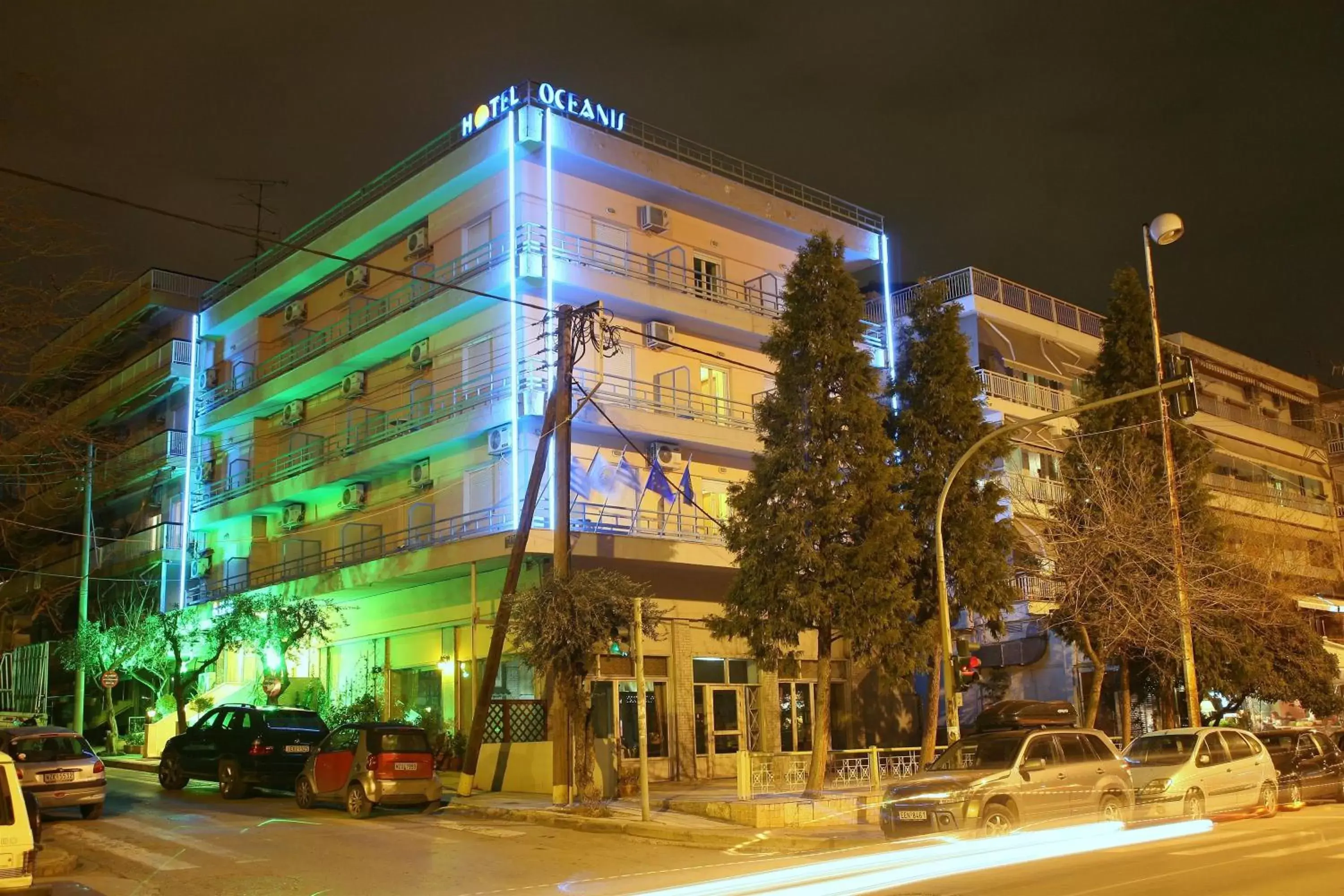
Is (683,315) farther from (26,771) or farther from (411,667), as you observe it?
(26,771)

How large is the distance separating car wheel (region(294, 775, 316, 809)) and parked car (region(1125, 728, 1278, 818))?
13.7m

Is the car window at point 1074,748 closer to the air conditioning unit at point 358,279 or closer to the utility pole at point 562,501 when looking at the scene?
the utility pole at point 562,501

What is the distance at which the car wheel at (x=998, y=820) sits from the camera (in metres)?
16.0

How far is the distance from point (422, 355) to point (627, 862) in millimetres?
19135

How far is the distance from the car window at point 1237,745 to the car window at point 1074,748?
11.3 ft

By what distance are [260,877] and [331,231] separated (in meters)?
25.0

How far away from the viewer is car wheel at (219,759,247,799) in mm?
23156

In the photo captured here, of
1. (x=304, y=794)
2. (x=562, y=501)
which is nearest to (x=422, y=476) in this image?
(x=562, y=501)

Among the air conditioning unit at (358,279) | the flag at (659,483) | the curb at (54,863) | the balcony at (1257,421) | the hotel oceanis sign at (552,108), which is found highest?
the hotel oceanis sign at (552,108)

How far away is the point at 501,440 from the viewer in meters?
28.1

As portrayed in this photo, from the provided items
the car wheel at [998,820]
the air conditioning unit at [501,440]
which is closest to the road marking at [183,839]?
the car wheel at [998,820]

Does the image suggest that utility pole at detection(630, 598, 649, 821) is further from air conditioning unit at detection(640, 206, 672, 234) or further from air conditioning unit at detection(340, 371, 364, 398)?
air conditioning unit at detection(340, 371, 364, 398)

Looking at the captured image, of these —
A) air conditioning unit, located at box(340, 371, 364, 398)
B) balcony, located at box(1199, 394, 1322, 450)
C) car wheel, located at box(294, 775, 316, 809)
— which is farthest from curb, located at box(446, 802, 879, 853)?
balcony, located at box(1199, 394, 1322, 450)

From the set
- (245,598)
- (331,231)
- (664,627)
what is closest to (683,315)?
(664,627)
